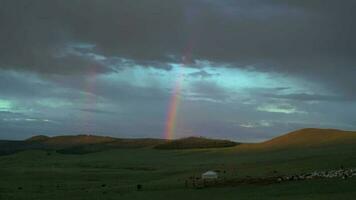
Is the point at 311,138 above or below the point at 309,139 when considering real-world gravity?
above

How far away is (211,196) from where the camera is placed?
3809cm

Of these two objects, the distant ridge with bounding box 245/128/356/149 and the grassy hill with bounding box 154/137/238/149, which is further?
the grassy hill with bounding box 154/137/238/149

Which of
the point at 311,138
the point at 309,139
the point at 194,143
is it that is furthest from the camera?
the point at 194,143

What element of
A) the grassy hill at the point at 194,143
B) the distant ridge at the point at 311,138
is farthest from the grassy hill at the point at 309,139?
the grassy hill at the point at 194,143

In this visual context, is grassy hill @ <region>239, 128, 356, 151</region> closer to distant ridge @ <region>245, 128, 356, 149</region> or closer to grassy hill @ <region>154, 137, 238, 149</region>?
distant ridge @ <region>245, 128, 356, 149</region>

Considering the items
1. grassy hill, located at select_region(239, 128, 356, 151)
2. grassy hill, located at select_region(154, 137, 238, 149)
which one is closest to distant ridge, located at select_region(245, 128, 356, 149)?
grassy hill, located at select_region(239, 128, 356, 151)

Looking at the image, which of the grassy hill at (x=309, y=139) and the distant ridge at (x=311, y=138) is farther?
the distant ridge at (x=311, y=138)

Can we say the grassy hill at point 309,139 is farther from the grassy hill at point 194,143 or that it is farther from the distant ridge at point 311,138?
the grassy hill at point 194,143

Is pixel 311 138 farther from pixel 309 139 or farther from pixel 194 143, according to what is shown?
pixel 194 143

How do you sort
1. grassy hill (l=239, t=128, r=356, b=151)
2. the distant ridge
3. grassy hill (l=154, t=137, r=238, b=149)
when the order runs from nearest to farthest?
grassy hill (l=239, t=128, r=356, b=151) < the distant ridge < grassy hill (l=154, t=137, r=238, b=149)

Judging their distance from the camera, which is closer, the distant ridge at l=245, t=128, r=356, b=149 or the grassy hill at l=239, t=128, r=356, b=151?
the grassy hill at l=239, t=128, r=356, b=151

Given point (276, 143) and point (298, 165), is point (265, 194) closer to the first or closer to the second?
point (298, 165)

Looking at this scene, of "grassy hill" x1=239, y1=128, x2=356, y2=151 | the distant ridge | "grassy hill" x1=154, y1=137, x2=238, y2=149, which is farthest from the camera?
"grassy hill" x1=154, y1=137, x2=238, y2=149

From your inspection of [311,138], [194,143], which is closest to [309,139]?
[311,138]
